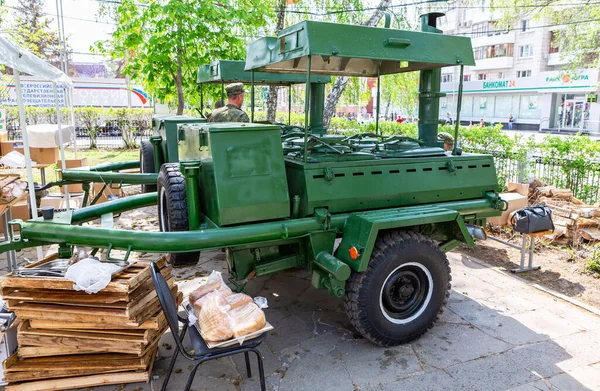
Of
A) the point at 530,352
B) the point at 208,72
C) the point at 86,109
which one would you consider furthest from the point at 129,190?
the point at 86,109

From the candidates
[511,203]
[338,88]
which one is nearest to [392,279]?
[511,203]

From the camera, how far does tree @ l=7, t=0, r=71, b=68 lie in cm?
1543

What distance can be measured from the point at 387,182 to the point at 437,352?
4.99 ft

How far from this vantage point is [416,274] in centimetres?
418

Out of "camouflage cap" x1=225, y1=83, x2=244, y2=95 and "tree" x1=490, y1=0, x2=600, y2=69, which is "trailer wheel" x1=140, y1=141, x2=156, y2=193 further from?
"tree" x1=490, y1=0, x2=600, y2=69

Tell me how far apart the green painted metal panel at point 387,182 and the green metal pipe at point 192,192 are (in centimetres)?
82

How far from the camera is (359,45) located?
151 inches

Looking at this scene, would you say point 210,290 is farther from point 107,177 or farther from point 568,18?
point 568,18

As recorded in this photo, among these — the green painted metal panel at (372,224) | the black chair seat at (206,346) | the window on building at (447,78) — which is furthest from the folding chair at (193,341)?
the window on building at (447,78)

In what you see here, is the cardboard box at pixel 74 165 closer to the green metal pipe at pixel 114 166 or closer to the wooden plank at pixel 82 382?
the green metal pipe at pixel 114 166

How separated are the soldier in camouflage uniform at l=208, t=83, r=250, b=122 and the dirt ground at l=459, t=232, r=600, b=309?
12.1 ft

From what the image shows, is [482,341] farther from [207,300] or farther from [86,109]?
[86,109]

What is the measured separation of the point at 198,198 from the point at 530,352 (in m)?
3.08

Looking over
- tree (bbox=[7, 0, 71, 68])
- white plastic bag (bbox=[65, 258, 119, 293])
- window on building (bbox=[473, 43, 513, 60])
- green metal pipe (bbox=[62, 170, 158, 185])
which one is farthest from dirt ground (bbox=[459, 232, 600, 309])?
window on building (bbox=[473, 43, 513, 60])
